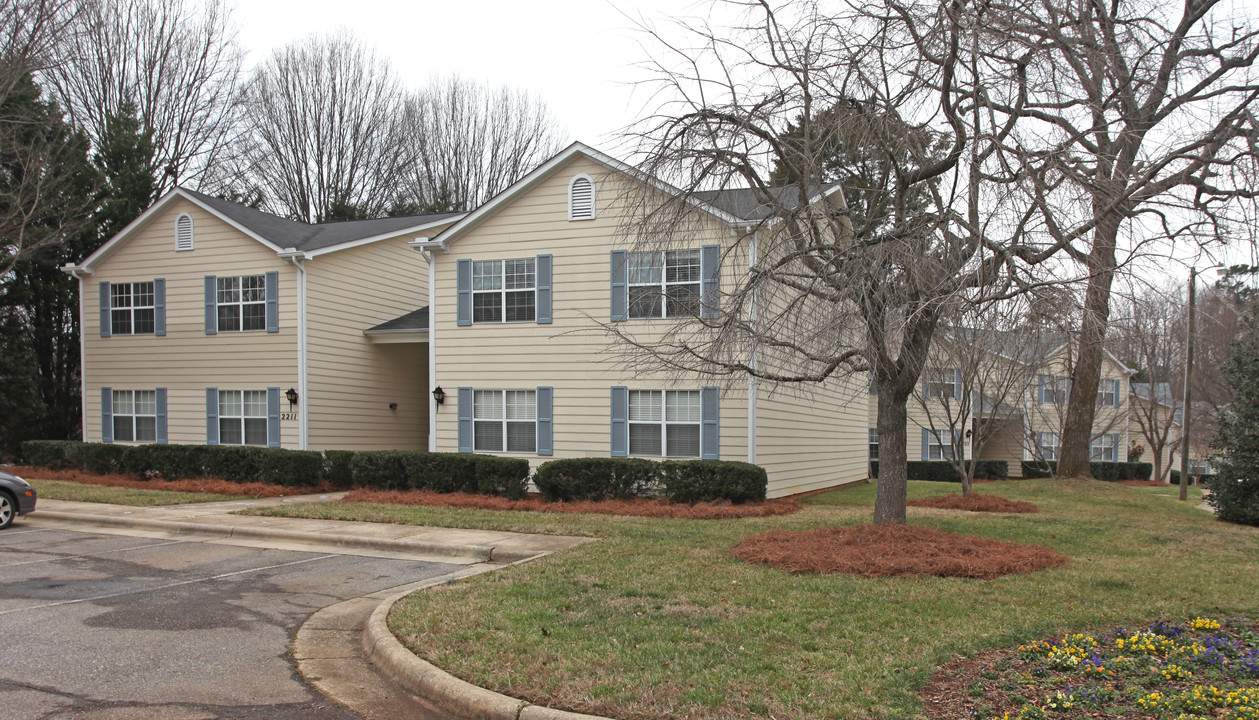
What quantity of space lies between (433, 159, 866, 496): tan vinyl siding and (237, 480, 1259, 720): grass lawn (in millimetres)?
6083

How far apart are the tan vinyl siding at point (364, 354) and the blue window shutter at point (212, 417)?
99.2 inches

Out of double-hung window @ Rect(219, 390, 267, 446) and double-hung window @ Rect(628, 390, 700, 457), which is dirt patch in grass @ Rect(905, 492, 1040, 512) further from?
double-hung window @ Rect(219, 390, 267, 446)

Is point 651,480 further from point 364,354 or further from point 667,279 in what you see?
point 364,354

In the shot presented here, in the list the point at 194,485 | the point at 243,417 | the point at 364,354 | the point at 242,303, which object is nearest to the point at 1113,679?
the point at 194,485

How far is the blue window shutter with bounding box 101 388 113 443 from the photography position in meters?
20.9

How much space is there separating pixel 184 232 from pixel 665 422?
13.1 m

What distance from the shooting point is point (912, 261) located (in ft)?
26.0

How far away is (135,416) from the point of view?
67.9ft

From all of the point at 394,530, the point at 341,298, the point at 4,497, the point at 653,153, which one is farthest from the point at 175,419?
the point at 653,153

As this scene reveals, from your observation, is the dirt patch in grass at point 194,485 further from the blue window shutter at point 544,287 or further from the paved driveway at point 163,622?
the blue window shutter at point 544,287

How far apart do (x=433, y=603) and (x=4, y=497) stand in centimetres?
942

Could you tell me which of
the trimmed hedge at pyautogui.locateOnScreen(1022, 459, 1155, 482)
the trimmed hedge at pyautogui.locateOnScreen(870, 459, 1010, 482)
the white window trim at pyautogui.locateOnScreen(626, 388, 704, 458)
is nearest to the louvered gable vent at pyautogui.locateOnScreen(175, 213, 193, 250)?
the white window trim at pyautogui.locateOnScreen(626, 388, 704, 458)

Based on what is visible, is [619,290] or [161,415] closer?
[619,290]

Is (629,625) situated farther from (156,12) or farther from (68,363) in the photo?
(156,12)
